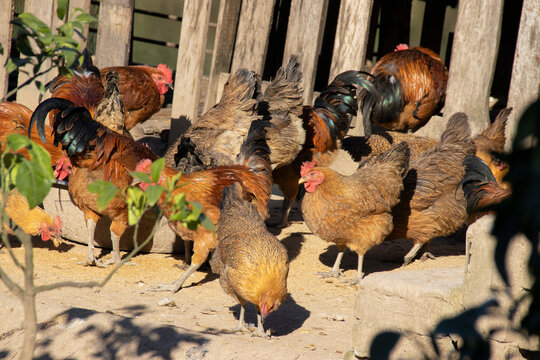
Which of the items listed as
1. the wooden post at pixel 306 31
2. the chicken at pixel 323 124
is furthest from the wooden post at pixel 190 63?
the chicken at pixel 323 124

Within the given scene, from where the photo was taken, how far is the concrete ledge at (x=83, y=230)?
643 centimetres

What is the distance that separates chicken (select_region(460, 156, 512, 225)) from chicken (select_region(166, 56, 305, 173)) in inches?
92.6

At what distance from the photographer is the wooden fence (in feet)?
21.3

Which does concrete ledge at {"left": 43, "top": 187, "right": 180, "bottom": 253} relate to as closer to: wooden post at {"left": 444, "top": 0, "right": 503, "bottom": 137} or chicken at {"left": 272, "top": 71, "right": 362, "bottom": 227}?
chicken at {"left": 272, "top": 71, "right": 362, "bottom": 227}

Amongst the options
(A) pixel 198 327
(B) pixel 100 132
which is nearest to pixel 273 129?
(B) pixel 100 132

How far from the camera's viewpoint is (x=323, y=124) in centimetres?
749

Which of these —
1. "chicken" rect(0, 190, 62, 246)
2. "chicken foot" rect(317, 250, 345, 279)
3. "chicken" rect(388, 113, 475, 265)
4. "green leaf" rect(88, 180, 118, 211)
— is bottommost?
"chicken foot" rect(317, 250, 345, 279)

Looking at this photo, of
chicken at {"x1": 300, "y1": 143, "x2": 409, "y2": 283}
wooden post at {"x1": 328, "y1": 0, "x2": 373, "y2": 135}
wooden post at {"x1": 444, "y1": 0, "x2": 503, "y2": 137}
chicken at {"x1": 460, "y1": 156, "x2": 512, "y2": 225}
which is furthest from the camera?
wooden post at {"x1": 328, "y1": 0, "x2": 373, "y2": 135}

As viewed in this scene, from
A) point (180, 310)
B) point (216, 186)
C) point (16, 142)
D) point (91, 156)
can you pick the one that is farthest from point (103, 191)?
point (91, 156)

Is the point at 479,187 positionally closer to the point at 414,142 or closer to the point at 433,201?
the point at 433,201

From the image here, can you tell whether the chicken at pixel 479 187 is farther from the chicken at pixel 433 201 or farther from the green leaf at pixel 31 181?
the green leaf at pixel 31 181

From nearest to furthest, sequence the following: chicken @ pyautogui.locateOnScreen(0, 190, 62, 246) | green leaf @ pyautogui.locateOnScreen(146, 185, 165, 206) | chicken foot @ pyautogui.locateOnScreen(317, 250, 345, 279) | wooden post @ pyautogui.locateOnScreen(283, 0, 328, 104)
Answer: green leaf @ pyautogui.locateOnScreen(146, 185, 165, 206)
chicken @ pyautogui.locateOnScreen(0, 190, 62, 246)
chicken foot @ pyautogui.locateOnScreen(317, 250, 345, 279)
wooden post @ pyautogui.locateOnScreen(283, 0, 328, 104)

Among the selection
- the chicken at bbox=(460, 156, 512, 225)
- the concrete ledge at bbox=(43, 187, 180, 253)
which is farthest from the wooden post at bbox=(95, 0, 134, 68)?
the chicken at bbox=(460, 156, 512, 225)

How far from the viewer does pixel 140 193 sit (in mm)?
2299
